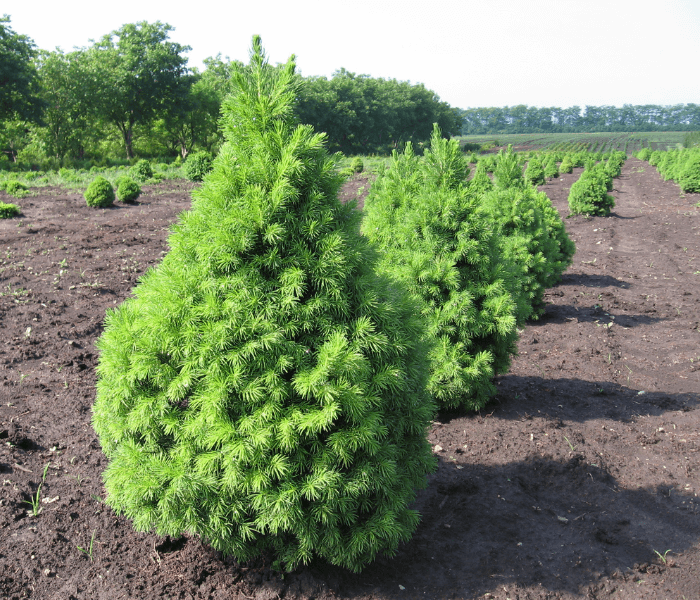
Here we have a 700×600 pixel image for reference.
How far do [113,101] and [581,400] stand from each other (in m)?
49.2

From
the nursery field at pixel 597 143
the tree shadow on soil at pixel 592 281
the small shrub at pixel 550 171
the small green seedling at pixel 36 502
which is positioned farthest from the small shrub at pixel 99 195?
the nursery field at pixel 597 143

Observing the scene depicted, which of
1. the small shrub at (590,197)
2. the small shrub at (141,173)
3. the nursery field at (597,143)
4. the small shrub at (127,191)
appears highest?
the nursery field at (597,143)

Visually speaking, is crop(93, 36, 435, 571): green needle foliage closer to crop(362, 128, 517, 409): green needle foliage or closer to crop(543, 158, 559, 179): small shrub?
crop(362, 128, 517, 409): green needle foliage

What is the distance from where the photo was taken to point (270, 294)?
2.81 metres

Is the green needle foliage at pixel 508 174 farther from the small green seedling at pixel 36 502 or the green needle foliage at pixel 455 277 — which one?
the small green seedling at pixel 36 502

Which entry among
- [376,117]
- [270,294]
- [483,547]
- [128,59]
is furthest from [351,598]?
[376,117]

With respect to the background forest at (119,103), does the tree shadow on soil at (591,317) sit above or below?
below

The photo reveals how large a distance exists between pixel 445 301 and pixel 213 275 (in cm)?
306

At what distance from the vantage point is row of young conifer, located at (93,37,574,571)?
2695 millimetres

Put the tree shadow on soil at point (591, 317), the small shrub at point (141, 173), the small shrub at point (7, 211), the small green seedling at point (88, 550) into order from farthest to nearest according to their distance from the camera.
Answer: the small shrub at point (141, 173)
the small shrub at point (7, 211)
the tree shadow on soil at point (591, 317)
the small green seedling at point (88, 550)

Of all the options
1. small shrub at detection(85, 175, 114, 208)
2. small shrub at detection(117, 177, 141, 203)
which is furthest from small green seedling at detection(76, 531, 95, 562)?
small shrub at detection(117, 177, 141, 203)

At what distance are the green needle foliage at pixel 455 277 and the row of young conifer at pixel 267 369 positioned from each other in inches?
84.3

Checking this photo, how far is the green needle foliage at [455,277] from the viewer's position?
17.3 feet

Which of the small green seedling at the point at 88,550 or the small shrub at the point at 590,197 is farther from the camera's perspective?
the small shrub at the point at 590,197
